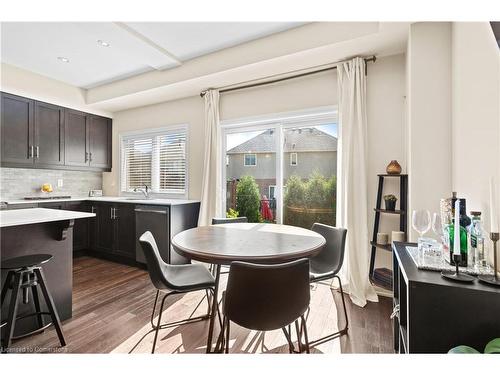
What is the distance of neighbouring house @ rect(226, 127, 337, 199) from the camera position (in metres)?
2.96

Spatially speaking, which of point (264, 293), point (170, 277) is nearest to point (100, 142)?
point (170, 277)

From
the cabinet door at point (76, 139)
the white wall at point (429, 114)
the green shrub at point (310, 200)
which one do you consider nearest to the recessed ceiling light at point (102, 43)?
the cabinet door at point (76, 139)

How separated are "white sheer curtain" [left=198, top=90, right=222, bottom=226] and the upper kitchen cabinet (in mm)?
2325

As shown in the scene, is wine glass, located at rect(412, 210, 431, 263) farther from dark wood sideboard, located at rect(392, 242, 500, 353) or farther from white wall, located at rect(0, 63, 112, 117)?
white wall, located at rect(0, 63, 112, 117)

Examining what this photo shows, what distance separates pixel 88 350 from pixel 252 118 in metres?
2.87

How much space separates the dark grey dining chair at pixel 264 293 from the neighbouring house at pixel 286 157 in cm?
196

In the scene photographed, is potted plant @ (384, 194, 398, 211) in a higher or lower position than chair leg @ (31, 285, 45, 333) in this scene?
higher

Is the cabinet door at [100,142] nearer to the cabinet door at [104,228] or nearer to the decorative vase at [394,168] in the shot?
the cabinet door at [104,228]

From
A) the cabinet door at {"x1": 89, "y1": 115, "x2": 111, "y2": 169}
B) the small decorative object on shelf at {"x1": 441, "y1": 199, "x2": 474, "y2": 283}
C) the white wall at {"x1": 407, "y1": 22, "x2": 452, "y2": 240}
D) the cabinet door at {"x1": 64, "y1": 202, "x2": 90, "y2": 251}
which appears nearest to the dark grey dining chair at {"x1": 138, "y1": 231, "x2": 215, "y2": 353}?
the small decorative object on shelf at {"x1": 441, "y1": 199, "x2": 474, "y2": 283}

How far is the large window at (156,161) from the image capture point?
3.96 m

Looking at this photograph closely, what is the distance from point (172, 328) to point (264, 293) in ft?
4.06

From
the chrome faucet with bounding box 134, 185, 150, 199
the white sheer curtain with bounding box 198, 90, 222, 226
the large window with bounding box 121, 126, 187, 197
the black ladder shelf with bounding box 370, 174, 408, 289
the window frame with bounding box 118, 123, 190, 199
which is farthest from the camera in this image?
the chrome faucet with bounding box 134, 185, 150, 199

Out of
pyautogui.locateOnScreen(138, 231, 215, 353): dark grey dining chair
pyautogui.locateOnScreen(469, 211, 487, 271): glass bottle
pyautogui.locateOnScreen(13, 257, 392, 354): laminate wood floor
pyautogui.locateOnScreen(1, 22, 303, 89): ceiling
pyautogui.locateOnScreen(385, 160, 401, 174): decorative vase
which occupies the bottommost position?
pyautogui.locateOnScreen(13, 257, 392, 354): laminate wood floor
